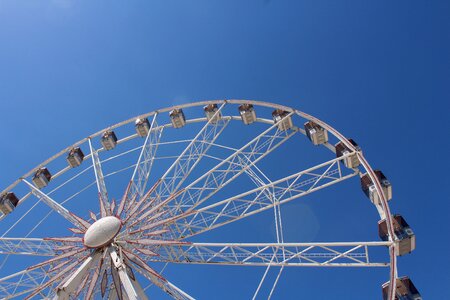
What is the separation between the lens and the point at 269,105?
1892cm

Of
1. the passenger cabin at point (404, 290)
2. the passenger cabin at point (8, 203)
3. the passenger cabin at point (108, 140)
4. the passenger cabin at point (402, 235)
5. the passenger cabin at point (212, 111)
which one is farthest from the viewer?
the passenger cabin at point (108, 140)

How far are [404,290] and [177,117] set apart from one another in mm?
14359

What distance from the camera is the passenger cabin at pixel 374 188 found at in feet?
47.1

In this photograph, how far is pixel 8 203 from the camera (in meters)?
19.3

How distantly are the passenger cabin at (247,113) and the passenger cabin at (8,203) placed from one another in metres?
13.2

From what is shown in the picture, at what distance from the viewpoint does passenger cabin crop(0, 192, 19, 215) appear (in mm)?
19172

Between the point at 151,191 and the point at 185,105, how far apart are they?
6.67 meters

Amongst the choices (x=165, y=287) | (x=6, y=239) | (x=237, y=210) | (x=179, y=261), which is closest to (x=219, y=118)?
(x=237, y=210)

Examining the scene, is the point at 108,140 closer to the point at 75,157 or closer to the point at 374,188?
the point at 75,157

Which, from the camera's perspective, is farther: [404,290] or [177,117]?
[177,117]

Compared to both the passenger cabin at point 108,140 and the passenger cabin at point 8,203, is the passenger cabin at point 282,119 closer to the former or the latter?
the passenger cabin at point 108,140

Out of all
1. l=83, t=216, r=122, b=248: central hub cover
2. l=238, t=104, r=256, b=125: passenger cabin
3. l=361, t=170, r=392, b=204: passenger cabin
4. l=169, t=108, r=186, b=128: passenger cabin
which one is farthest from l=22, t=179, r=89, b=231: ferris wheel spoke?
l=361, t=170, r=392, b=204: passenger cabin

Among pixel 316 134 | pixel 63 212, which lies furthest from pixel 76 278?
pixel 316 134

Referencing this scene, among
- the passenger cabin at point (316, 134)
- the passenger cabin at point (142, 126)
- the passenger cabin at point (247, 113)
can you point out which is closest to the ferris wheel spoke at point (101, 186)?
the passenger cabin at point (142, 126)
